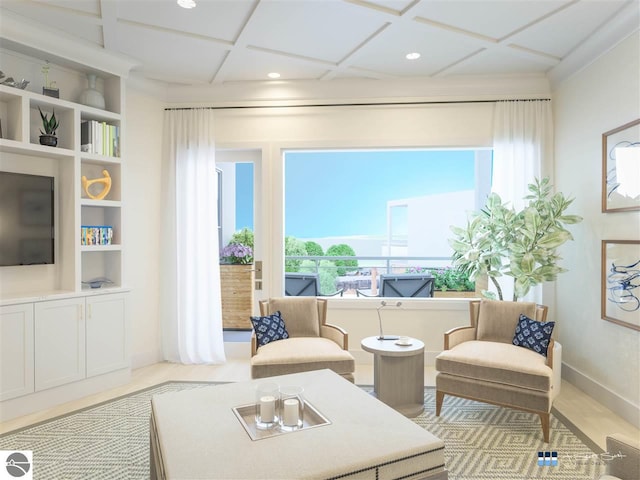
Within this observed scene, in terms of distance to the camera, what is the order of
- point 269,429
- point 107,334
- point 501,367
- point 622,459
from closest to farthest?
point 622,459 → point 269,429 → point 501,367 → point 107,334

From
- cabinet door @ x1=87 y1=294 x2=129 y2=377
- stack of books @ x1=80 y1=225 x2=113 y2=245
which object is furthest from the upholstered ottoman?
stack of books @ x1=80 y1=225 x2=113 y2=245

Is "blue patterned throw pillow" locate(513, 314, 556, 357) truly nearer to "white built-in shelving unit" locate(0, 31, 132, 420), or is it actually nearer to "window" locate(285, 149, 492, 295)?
"white built-in shelving unit" locate(0, 31, 132, 420)

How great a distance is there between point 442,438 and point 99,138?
3.63m

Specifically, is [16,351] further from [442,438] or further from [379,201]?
[379,201]

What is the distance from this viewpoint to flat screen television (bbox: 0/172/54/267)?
3.28m

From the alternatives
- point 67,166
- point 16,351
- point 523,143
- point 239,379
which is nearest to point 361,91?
point 523,143

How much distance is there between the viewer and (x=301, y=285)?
16.3ft

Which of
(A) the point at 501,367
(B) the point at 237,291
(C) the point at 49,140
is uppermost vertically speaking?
(C) the point at 49,140

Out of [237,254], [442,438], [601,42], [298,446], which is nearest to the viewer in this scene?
[298,446]

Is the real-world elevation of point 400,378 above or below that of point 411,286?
below

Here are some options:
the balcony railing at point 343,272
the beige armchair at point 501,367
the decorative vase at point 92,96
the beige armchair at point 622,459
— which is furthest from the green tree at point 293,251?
the beige armchair at point 622,459

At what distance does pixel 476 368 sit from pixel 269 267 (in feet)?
7.60

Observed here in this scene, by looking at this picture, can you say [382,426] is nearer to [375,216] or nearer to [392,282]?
[392,282]

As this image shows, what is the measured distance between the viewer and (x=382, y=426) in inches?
76.9
